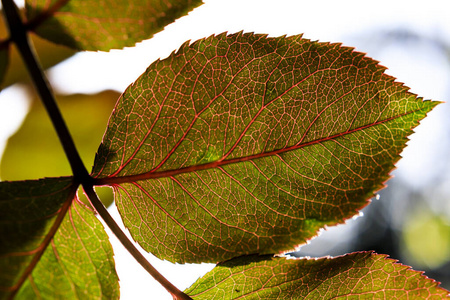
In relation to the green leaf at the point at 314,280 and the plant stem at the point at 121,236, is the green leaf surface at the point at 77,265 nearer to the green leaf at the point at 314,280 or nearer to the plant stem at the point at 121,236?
the plant stem at the point at 121,236

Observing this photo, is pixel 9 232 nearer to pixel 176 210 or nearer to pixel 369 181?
pixel 176 210

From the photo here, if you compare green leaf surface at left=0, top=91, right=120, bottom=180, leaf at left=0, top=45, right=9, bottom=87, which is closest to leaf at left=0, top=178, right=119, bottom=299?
leaf at left=0, top=45, right=9, bottom=87

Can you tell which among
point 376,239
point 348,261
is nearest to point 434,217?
point 376,239

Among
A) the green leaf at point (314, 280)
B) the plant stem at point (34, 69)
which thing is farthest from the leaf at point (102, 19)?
the green leaf at point (314, 280)

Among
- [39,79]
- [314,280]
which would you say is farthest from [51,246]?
[314,280]

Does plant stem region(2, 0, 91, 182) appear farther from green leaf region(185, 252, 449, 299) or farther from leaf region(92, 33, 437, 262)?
green leaf region(185, 252, 449, 299)

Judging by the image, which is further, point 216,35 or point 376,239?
point 376,239
